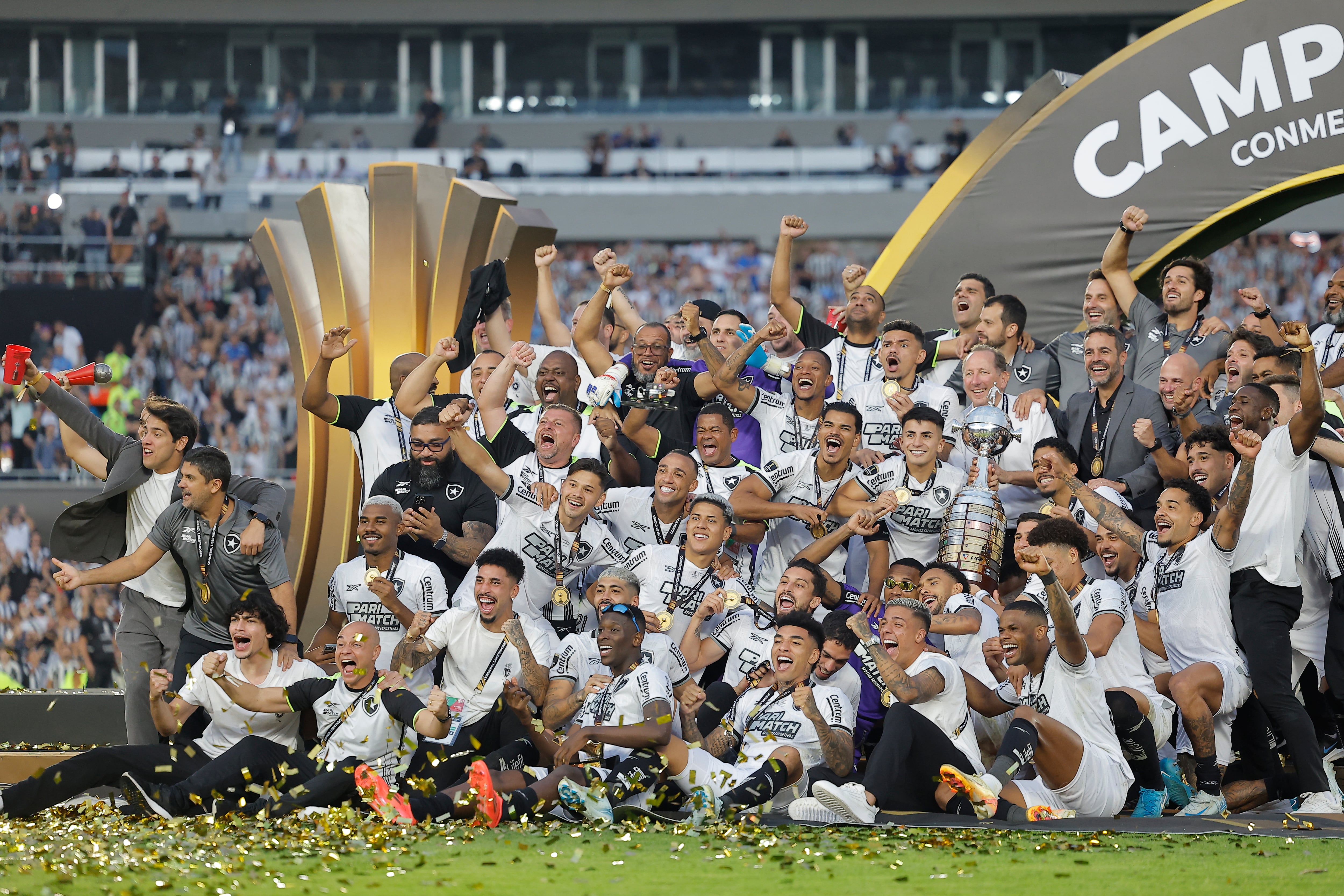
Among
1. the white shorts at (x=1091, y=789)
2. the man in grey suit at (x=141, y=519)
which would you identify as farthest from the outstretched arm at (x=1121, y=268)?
the man in grey suit at (x=141, y=519)

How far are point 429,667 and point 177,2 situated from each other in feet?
84.8

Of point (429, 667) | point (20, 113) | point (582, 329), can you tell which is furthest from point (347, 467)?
point (20, 113)

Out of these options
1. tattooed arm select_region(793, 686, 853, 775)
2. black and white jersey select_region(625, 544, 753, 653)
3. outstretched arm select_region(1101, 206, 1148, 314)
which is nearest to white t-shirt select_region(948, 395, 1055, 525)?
outstretched arm select_region(1101, 206, 1148, 314)

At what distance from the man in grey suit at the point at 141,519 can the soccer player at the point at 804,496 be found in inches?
96.6

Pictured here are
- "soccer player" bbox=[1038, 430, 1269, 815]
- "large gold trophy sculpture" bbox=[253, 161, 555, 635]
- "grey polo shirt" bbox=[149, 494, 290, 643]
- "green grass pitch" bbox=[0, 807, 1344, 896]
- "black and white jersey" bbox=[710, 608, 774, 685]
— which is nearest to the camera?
"green grass pitch" bbox=[0, 807, 1344, 896]

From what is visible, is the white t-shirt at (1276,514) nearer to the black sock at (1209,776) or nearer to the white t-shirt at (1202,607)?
the white t-shirt at (1202,607)

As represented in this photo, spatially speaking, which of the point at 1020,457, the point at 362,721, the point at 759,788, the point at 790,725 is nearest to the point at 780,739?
the point at 790,725

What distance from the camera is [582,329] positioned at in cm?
827

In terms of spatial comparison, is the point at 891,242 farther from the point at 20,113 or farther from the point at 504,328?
the point at 20,113

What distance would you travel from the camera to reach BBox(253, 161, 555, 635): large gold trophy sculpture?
9.29m

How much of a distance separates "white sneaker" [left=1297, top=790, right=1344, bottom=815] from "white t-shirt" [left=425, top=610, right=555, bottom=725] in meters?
3.36

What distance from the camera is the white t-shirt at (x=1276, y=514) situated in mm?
6520

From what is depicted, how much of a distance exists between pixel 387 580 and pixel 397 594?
18 cm

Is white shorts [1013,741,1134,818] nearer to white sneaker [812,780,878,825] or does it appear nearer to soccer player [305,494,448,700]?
white sneaker [812,780,878,825]
